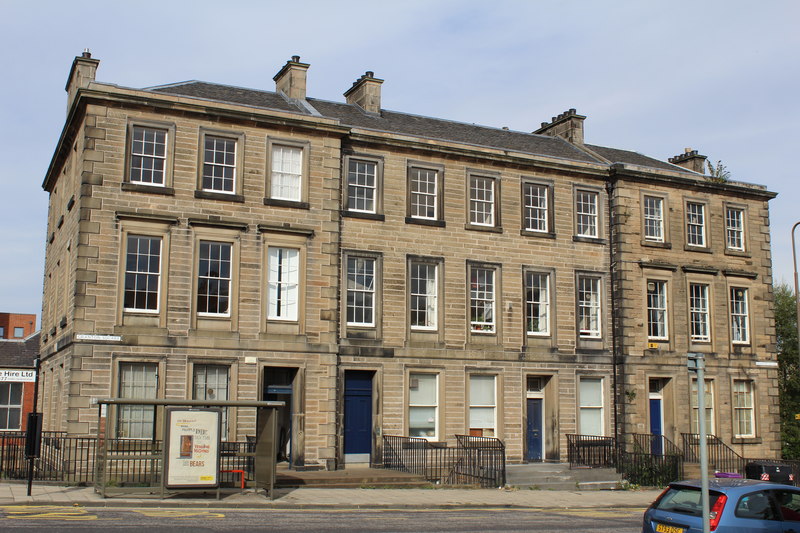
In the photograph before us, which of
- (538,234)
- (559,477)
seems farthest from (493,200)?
(559,477)

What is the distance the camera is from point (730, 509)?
40.1 ft

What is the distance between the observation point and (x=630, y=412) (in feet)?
96.5

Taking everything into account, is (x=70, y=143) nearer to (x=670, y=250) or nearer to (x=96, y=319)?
(x=96, y=319)

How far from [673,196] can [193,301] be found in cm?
1822

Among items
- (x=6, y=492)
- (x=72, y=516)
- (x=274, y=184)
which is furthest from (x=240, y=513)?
(x=274, y=184)

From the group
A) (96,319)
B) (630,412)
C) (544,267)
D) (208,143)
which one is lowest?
(630,412)

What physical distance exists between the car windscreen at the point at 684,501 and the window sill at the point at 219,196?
50.3 feet

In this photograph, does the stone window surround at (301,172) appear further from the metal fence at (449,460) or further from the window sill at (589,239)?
the window sill at (589,239)

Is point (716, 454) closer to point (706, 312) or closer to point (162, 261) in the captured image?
point (706, 312)

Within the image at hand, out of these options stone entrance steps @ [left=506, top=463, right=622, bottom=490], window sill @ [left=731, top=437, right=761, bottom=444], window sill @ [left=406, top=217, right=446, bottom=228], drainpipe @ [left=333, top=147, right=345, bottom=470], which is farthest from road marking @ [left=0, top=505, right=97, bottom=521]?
window sill @ [left=731, top=437, right=761, bottom=444]

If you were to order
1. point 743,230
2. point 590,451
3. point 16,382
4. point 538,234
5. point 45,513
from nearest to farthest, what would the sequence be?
point 45,513 → point 590,451 → point 538,234 → point 743,230 → point 16,382

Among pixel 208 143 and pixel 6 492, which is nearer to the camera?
pixel 6 492

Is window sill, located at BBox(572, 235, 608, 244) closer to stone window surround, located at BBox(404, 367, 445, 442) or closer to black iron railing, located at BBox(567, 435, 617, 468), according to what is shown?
black iron railing, located at BBox(567, 435, 617, 468)

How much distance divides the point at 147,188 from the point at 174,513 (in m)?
10.4
